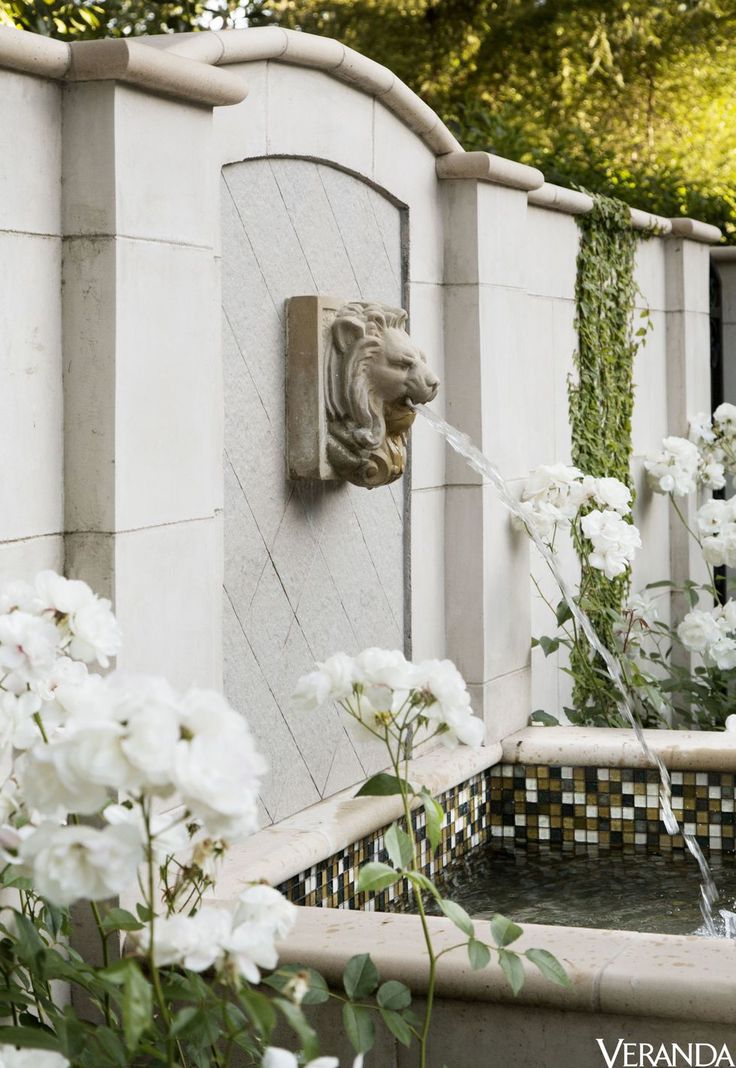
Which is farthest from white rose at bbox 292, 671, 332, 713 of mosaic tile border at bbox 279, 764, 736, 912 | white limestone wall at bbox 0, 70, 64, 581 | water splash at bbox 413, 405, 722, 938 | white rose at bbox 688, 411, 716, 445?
white rose at bbox 688, 411, 716, 445

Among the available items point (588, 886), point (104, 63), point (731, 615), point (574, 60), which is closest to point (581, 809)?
point (588, 886)

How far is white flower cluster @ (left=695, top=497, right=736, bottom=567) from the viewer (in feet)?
20.1

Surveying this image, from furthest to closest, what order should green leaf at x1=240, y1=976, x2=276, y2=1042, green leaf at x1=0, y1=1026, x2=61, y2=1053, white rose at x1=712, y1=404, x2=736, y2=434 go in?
white rose at x1=712, y1=404, x2=736, y2=434 → green leaf at x1=0, y1=1026, x2=61, y2=1053 → green leaf at x1=240, y1=976, x2=276, y2=1042

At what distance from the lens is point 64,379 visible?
2.96m

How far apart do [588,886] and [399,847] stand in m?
1.98

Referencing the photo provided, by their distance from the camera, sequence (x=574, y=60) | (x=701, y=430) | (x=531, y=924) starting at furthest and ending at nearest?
(x=574, y=60) < (x=701, y=430) < (x=531, y=924)

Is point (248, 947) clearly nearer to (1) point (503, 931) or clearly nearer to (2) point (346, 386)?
(1) point (503, 931)

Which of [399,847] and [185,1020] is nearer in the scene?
[185,1020]

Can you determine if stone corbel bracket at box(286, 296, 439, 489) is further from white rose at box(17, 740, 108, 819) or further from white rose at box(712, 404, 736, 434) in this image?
white rose at box(712, 404, 736, 434)

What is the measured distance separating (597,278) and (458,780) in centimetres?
263

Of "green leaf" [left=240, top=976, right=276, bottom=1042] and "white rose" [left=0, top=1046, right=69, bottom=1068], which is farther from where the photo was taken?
"white rose" [left=0, top=1046, right=69, bottom=1068]

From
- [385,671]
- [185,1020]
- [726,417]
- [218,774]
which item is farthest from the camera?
[726,417]

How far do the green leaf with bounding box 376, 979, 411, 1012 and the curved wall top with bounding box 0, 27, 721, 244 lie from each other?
173 cm

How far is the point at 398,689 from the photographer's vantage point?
7.56 feet
